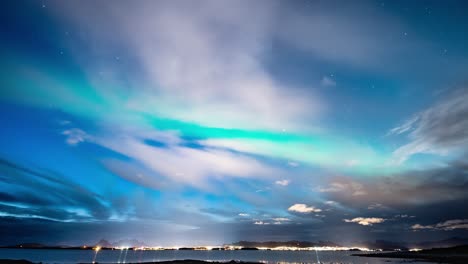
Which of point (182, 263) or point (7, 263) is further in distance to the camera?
point (182, 263)

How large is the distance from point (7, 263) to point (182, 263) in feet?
125

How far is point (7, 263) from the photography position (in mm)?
Answer: 61656

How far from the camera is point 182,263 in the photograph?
78.7m
